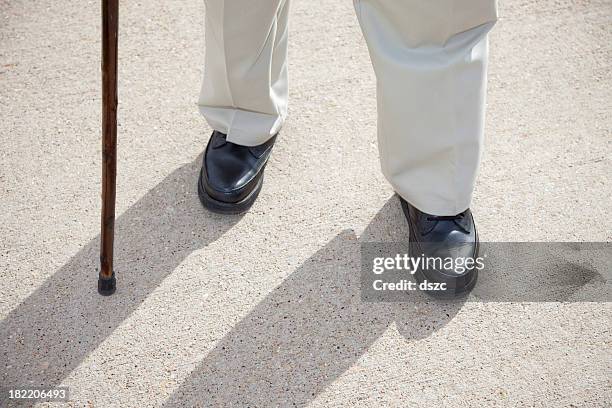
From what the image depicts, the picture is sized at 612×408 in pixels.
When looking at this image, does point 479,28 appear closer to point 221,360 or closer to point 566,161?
point 566,161

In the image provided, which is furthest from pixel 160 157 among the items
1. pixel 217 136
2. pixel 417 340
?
pixel 417 340

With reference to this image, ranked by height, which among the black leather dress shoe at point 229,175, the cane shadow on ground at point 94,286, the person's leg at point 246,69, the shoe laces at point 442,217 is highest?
the person's leg at point 246,69

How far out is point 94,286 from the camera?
1932 mm

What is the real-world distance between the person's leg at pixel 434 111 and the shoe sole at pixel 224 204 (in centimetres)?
46

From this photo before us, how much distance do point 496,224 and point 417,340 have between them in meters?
0.49

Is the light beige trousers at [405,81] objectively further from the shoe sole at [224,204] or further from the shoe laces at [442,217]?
the shoe sole at [224,204]

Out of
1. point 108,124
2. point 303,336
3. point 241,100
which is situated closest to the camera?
point 108,124

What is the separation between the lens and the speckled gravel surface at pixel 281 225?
1771 millimetres

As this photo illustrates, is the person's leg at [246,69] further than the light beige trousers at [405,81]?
Yes

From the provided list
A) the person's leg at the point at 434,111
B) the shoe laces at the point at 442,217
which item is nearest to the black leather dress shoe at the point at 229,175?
the person's leg at the point at 434,111

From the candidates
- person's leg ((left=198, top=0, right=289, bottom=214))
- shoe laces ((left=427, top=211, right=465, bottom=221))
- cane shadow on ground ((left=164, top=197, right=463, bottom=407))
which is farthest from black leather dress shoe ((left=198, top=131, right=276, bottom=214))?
shoe laces ((left=427, top=211, right=465, bottom=221))

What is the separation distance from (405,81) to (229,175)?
67 cm

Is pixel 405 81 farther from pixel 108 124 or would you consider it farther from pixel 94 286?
pixel 94 286

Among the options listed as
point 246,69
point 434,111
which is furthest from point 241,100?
point 434,111
